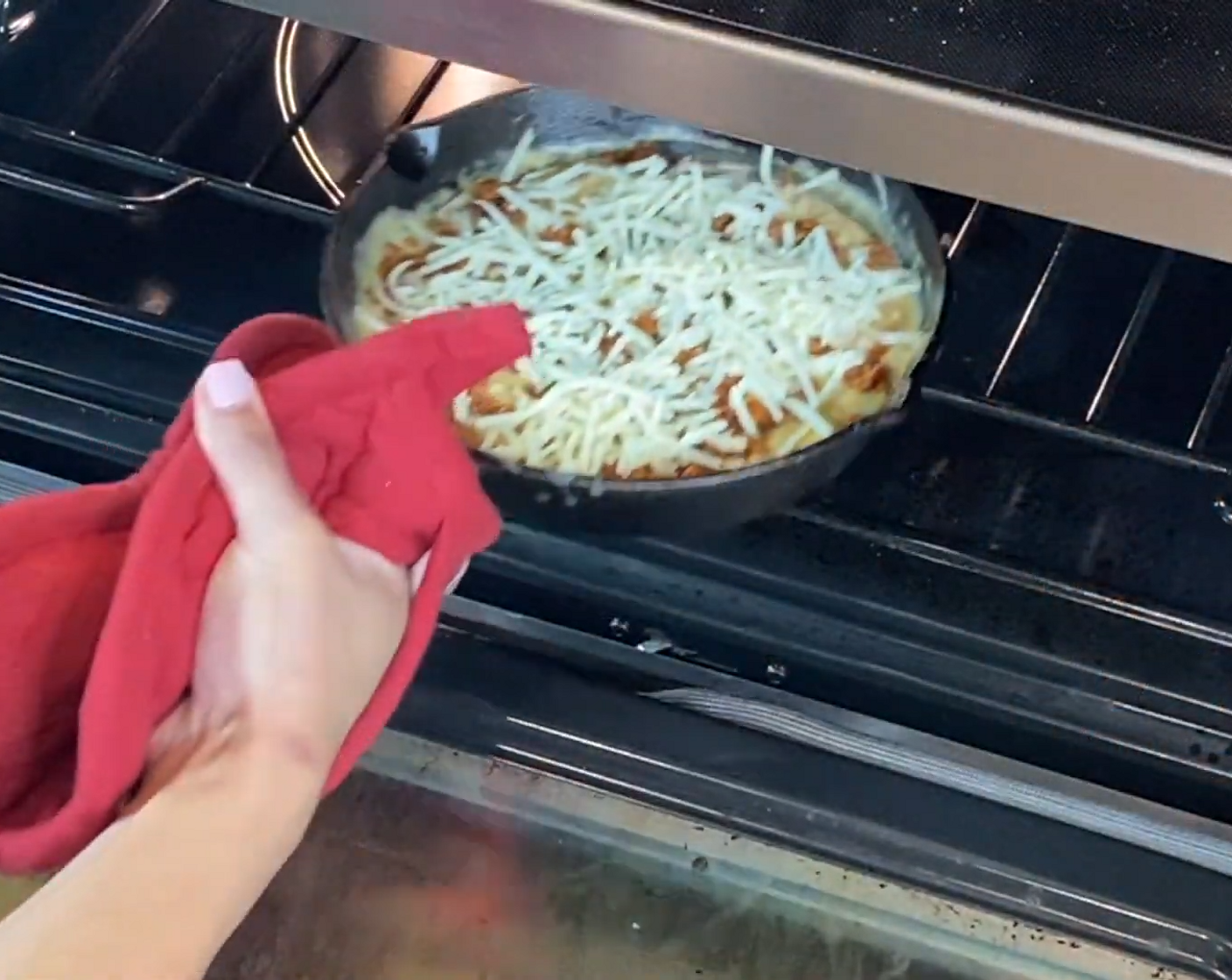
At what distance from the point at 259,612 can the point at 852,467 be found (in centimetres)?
40

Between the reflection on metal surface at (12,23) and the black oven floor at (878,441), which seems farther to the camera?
the reflection on metal surface at (12,23)

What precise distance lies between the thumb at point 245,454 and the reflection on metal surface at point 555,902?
332 mm

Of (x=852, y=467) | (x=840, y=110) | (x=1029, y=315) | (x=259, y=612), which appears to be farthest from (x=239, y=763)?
(x=1029, y=315)

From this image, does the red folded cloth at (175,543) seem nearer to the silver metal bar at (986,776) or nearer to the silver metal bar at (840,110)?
the silver metal bar at (840,110)

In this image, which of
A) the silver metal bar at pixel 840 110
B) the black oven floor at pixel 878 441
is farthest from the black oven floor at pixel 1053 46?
the black oven floor at pixel 878 441

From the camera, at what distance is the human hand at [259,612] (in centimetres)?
56

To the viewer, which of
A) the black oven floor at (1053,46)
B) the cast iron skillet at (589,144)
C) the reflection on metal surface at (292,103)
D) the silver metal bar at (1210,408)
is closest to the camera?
the black oven floor at (1053,46)

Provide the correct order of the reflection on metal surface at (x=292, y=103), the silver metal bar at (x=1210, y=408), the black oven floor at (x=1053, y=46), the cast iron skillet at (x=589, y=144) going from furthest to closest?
the reflection on metal surface at (x=292, y=103), the silver metal bar at (x=1210, y=408), the cast iron skillet at (x=589, y=144), the black oven floor at (x=1053, y=46)

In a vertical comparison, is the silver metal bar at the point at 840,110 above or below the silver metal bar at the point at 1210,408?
above

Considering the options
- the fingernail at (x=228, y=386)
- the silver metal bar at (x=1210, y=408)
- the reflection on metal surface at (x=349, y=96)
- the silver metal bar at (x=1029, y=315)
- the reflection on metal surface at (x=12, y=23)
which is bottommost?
the silver metal bar at (x=1210, y=408)

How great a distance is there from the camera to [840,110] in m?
0.53

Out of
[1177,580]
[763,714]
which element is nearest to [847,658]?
[763,714]

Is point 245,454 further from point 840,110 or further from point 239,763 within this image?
point 840,110

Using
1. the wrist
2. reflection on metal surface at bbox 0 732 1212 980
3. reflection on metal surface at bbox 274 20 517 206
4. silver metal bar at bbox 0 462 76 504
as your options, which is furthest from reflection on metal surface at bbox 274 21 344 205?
the wrist
